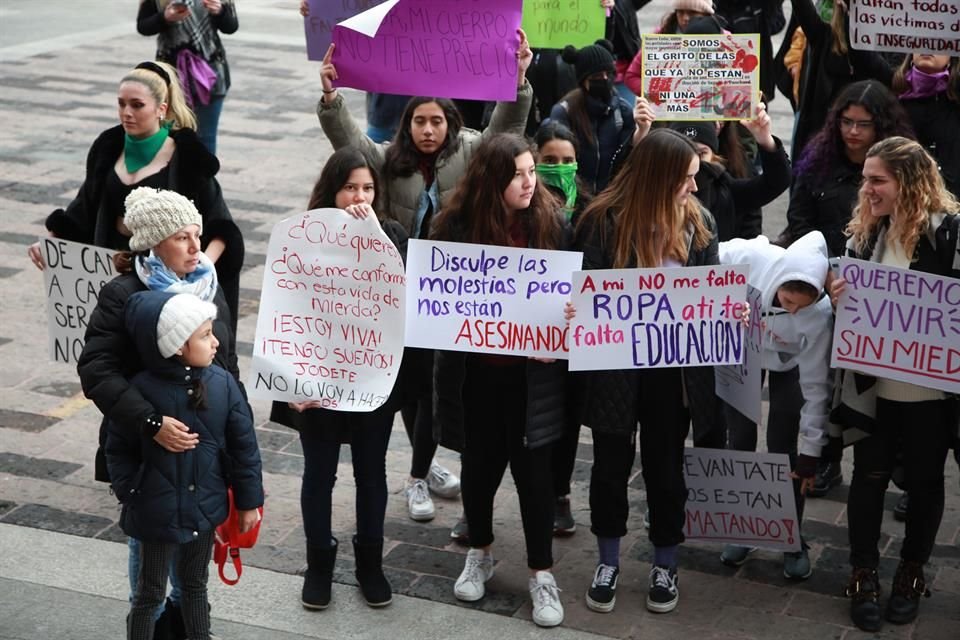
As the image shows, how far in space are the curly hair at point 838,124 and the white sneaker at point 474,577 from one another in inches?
81.6

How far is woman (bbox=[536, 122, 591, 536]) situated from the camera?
5.56 meters

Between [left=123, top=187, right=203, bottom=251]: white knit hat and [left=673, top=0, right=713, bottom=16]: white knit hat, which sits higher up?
[left=673, top=0, right=713, bottom=16]: white knit hat

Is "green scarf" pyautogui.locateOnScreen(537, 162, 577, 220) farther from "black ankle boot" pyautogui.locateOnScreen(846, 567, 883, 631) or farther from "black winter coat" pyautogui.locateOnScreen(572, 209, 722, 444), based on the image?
"black ankle boot" pyautogui.locateOnScreen(846, 567, 883, 631)

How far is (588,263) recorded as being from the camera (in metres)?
5.05

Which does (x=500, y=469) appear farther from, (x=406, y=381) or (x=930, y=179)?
(x=930, y=179)

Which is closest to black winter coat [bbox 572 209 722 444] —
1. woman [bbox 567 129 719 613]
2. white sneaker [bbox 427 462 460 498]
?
woman [bbox 567 129 719 613]

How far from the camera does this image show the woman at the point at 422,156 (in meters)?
5.47

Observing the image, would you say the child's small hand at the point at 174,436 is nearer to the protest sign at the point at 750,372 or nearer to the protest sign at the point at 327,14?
the protest sign at the point at 750,372

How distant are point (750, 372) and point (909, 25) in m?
2.15

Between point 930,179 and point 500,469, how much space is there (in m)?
1.79

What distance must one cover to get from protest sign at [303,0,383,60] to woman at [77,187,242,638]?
2005mm

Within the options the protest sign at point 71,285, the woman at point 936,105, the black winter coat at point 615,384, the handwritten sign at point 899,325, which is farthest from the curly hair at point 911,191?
the protest sign at point 71,285

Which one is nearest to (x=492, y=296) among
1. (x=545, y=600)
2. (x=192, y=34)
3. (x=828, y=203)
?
(x=545, y=600)

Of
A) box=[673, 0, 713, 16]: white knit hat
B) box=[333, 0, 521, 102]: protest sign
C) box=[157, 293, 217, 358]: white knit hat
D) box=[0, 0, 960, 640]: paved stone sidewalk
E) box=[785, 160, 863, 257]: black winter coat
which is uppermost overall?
box=[673, 0, 713, 16]: white knit hat
